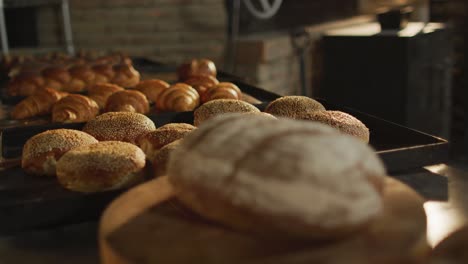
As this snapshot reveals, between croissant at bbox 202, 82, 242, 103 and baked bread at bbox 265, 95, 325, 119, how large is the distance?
1.66ft

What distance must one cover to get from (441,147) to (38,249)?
2.70ft

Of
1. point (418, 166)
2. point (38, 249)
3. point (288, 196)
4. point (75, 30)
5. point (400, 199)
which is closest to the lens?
point (288, 196)

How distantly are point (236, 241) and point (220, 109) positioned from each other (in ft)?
3.08

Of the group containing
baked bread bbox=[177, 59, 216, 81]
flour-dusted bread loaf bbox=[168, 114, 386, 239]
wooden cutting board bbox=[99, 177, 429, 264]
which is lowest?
baked bread bbox=[177, 59, 216, 81]

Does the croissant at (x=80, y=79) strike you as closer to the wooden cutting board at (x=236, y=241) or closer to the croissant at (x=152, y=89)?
the croissant at (x=152, y=89)

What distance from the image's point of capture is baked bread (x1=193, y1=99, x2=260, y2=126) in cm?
158

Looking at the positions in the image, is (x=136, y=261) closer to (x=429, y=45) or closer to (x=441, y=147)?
(x=441, y=147)

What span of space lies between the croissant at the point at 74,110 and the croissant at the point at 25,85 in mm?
554

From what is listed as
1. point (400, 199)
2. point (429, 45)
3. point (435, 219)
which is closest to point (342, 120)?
point (435, 219)

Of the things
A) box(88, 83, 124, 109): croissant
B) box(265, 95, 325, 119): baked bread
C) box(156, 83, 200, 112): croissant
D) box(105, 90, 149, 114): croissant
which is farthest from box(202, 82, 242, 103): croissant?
box(265, 95, 325, 119): baked bread

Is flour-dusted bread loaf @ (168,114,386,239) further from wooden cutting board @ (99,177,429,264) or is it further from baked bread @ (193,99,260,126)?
baked bread @ (193,99,260,126)

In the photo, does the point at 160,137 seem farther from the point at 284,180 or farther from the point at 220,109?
the point at 284,180

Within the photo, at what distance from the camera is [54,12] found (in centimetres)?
487

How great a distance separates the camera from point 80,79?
9.23 feet
